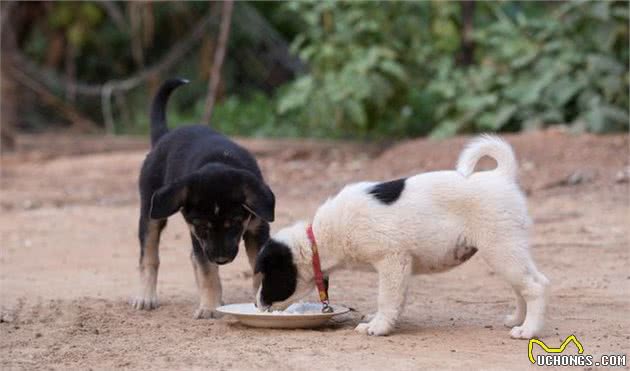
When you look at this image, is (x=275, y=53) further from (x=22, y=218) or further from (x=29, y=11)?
(x=22, y=218)

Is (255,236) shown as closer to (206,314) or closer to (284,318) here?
(206,314)

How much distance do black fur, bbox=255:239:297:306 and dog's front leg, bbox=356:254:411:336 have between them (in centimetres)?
49

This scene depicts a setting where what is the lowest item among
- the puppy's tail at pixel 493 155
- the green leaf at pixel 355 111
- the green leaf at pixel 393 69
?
the green leaf at pixel 355 111

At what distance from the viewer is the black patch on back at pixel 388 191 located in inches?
234

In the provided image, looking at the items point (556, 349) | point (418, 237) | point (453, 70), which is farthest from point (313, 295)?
point (453, 70)

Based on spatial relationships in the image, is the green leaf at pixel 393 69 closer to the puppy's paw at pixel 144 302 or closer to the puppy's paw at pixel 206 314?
the puppy's paw at pixel 144 302

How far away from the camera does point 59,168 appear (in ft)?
52.2

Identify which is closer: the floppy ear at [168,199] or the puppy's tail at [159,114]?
the floppy ear at [168,199]

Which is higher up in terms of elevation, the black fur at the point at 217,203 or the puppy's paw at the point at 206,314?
the black fur at the point at 217,203

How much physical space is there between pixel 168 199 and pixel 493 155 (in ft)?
5.95

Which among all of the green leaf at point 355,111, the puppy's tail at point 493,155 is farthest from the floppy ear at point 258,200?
the green leaf at point 355,111

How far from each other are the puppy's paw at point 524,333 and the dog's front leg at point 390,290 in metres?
0.61

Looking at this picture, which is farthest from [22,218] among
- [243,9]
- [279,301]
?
[243,9]

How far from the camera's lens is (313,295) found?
24.7 feet
